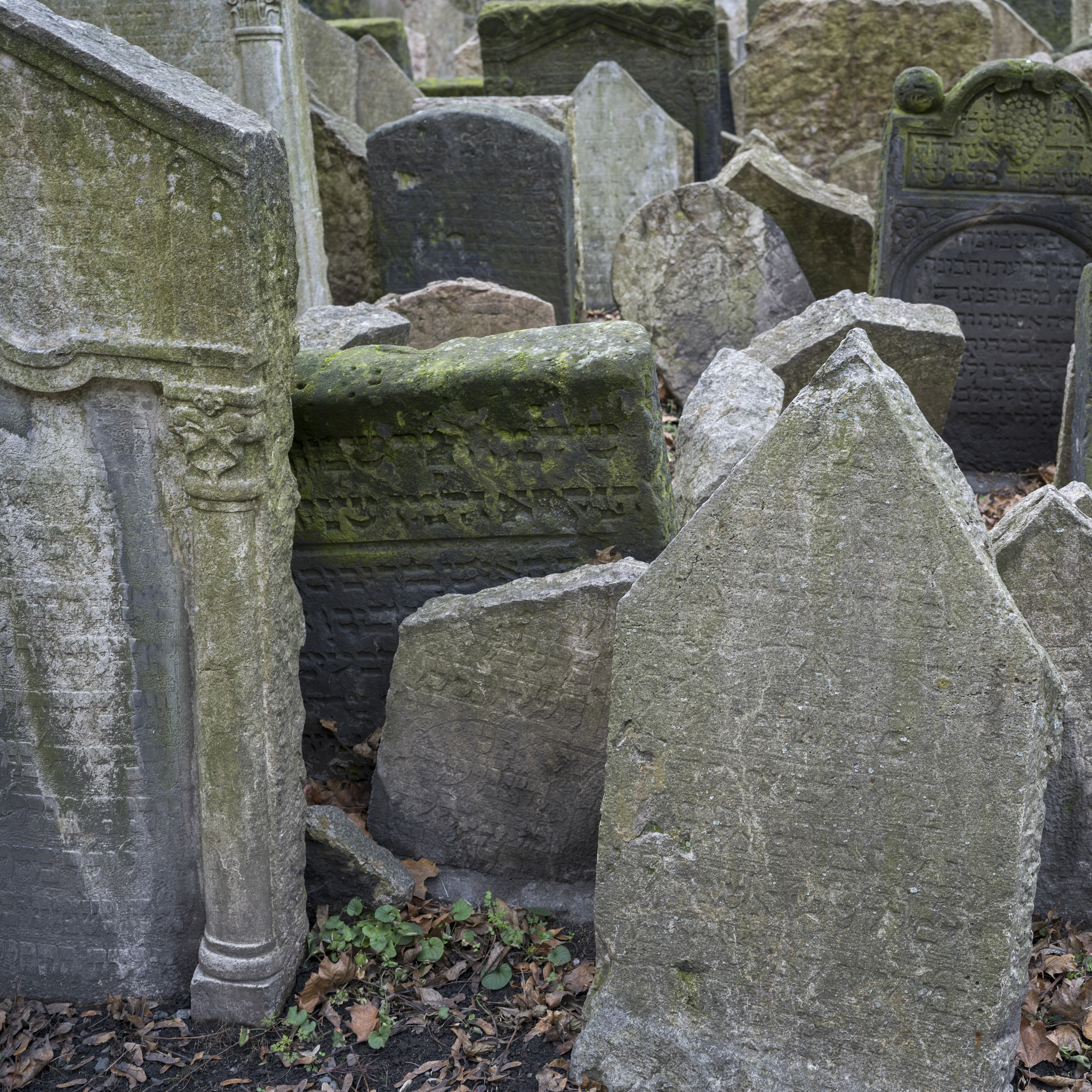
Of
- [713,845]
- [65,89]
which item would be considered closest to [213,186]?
[65,89]

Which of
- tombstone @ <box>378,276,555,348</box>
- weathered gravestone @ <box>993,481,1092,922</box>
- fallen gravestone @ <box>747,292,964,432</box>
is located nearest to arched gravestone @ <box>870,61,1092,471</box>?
fallen gravestone @ <box>747,292,964,432</box>

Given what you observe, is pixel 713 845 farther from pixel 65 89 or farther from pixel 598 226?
pixel 598 226

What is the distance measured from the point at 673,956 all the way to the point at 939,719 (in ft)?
2.68

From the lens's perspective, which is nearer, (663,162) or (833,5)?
(663,162)

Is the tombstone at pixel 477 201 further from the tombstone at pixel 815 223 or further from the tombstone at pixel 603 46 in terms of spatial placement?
the tombstone at pixel 603 46

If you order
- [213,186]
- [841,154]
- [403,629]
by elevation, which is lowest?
[403,629]

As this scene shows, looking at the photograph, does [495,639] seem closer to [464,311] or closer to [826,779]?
[826,779]

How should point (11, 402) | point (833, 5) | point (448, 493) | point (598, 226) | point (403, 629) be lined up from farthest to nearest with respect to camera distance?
point (833, 5) < point (598, 226) < point (448, 493) < point (403, 629) < point (11, 402)

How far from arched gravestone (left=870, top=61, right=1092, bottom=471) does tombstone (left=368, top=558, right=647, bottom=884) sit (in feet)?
14.3

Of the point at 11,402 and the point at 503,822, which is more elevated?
the point at 11,402

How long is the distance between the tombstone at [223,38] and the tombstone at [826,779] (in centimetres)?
449

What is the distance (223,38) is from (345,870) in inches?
203

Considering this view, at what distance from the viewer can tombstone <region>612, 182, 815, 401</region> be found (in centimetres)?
712

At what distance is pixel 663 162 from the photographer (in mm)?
10242
